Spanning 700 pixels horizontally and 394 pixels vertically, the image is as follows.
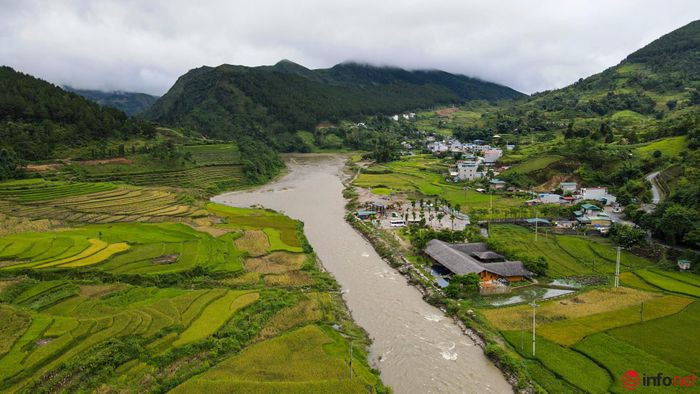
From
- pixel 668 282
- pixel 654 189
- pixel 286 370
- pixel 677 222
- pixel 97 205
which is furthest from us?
pixel 654 189

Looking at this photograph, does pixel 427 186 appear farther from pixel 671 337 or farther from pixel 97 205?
pixel 671 337

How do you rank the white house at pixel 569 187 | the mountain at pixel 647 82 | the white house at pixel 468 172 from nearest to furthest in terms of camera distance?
1. the white house at pixel 569 187
2. the white house at pixel 468 172
3. the mountain at pixel 647 82

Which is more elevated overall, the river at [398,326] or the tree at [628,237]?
the tree at [628,237]

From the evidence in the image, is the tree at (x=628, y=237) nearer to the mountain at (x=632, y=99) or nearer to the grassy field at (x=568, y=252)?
the grassy field at (x=568, y=252)

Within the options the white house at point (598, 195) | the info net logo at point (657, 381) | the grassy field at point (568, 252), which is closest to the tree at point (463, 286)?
the grassy field at point (568, 252)

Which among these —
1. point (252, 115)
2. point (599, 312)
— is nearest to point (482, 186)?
point (599, 312)

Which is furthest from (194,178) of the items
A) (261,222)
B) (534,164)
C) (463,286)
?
(534,164)

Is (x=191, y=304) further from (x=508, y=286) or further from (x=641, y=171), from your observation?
(x=641, y=171)
